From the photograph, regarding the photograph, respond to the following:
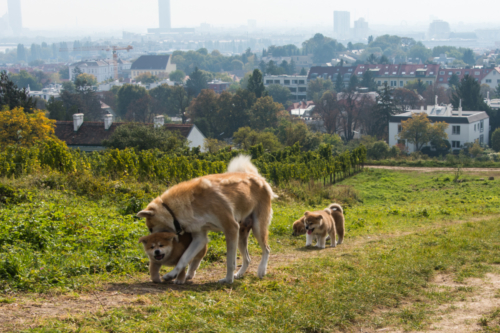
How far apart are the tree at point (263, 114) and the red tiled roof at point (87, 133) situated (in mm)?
21881

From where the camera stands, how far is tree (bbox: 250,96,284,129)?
66812 mm

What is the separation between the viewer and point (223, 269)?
7559 millimetres

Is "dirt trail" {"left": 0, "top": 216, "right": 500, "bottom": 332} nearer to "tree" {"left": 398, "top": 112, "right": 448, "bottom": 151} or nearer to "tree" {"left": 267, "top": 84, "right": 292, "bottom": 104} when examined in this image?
→ "tree" {"left": 398, "top": 112, "right": 448, "bottom": 151}

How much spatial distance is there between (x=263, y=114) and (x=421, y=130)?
20.8 m

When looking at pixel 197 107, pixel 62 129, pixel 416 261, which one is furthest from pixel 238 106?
pixel 416 261

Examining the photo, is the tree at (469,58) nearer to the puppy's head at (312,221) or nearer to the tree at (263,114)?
the tree at (263,114)

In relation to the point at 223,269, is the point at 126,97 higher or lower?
higher

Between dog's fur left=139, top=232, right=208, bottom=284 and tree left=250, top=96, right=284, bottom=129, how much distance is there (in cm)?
6050

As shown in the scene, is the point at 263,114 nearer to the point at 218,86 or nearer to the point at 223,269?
the point at 223,269

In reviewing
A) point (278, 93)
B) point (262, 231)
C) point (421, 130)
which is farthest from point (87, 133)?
point (278, 93)

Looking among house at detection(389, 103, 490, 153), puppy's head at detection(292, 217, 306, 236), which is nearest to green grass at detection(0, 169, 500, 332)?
puppy's head at detection(292, 217, 306, 236)

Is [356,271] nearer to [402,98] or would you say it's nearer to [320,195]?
[320,195]

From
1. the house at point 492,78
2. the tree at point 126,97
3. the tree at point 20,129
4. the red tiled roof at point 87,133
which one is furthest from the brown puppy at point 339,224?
the house at point 492,78

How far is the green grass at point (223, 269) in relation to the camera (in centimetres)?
523
